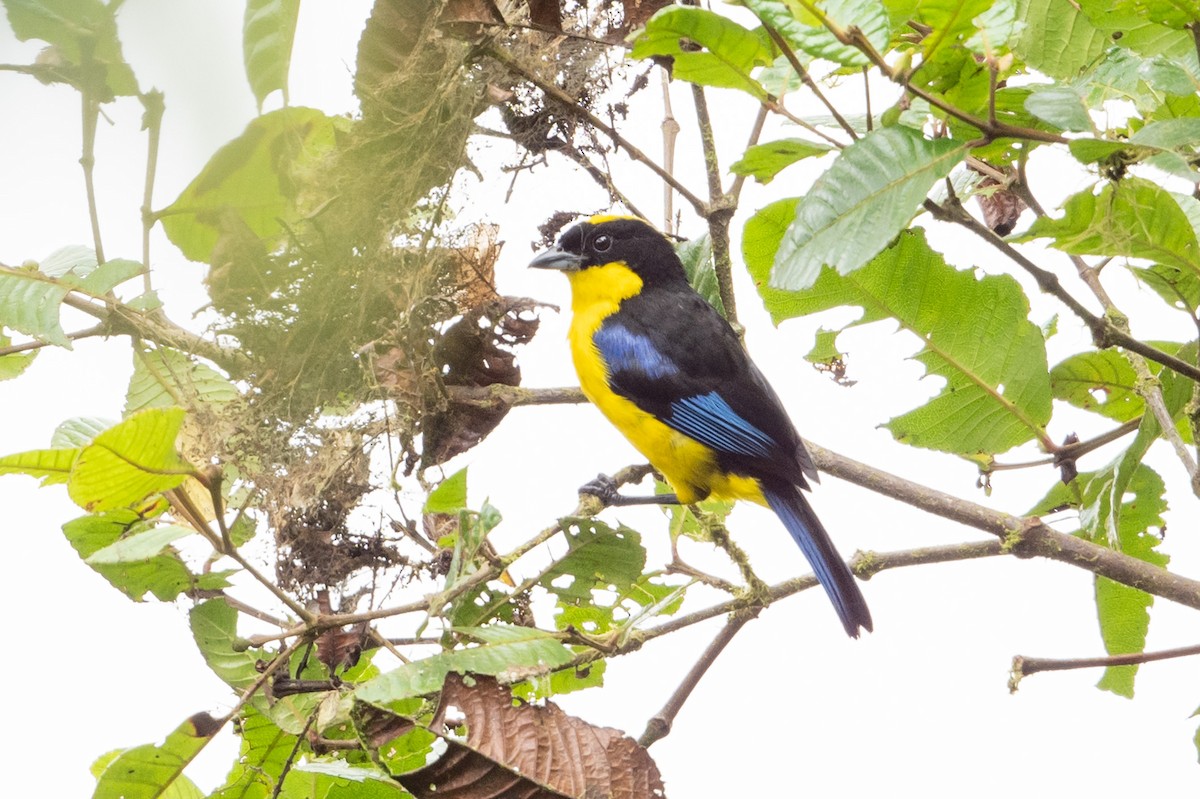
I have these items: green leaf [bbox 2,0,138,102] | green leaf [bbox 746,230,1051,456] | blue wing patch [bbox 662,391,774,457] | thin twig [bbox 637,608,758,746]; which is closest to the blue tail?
blue wing patch [bbox 662,391,774,457]

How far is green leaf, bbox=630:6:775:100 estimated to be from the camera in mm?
1542

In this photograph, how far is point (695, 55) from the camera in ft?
5.38

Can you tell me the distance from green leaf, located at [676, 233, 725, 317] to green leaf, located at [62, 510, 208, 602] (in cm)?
120

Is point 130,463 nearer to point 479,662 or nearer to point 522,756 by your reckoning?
point 479,662

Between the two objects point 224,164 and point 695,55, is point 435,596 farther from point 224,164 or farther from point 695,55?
point 224,164

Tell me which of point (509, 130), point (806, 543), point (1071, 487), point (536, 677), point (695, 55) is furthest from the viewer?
point (806, 543)

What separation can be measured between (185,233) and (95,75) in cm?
41

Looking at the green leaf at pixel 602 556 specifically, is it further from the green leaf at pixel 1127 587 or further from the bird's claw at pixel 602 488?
the green leaf at pixel 1127 587

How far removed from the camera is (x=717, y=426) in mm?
2939

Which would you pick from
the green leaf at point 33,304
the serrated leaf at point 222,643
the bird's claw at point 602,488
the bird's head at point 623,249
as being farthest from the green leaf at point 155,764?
the bird's head at point 623,249

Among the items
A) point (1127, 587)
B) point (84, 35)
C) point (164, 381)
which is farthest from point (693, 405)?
point (84, 35)

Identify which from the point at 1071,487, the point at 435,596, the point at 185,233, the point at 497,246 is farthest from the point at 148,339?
the point at 1071,487

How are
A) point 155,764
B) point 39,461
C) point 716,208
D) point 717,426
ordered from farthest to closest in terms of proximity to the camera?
point 717,426, point 716,208, point 155,764, point 39,461

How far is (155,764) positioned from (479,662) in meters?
0.64
